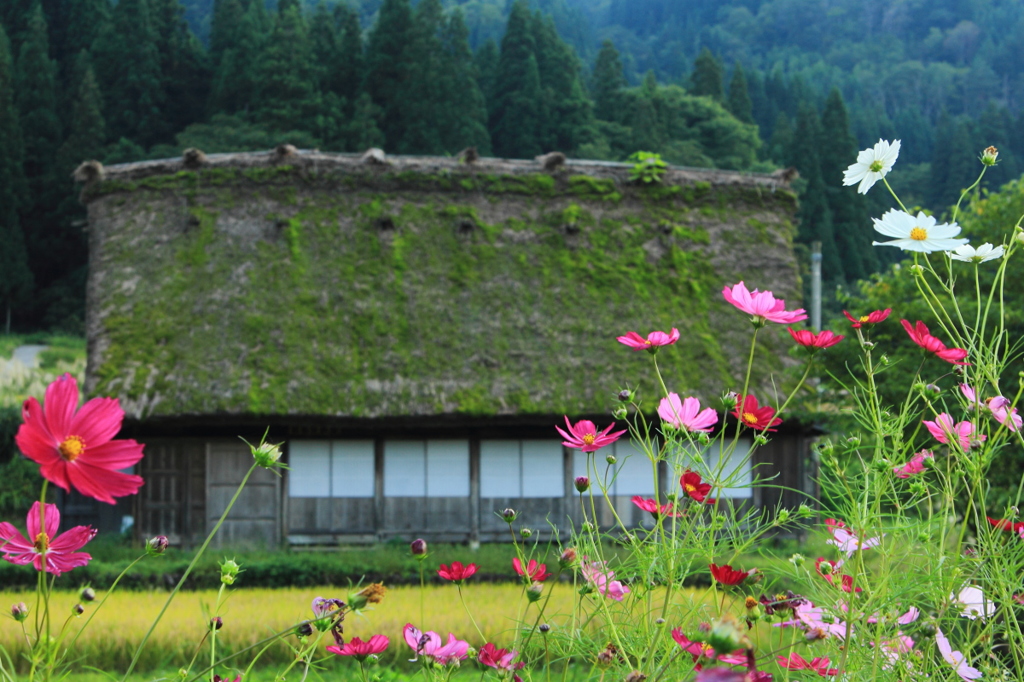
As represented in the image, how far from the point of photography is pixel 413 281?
43.9 feet

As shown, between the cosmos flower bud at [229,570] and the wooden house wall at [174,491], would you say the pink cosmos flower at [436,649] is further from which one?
the wooden house wall at [174,491]

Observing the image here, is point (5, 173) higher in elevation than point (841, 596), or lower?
higher

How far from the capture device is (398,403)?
11898 mm

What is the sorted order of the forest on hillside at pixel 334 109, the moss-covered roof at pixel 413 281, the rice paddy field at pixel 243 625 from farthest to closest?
the forest on hillside at pixel 334 109, the moss-covered roof at pixel 413 281, the rice paddy field at pixel 243 625

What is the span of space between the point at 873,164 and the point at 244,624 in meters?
6.05

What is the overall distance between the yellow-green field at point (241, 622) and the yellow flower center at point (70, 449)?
14.6ft

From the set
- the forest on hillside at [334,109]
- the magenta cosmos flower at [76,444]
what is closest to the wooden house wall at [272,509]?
the magenta cosmos flower at [76,444]

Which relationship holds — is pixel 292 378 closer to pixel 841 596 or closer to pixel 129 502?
pixel 129 502

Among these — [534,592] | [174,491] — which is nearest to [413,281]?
[174,491]

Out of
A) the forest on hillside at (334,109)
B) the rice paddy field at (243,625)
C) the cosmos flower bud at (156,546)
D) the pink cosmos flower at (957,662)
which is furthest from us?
the forest on hillside at (334,109)

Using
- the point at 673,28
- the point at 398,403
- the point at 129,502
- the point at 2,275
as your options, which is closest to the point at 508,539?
the point at 398,403

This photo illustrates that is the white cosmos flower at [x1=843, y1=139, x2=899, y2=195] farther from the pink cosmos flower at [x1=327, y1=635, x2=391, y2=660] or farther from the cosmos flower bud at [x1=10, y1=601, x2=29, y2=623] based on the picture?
the cosmos flower bud at [x1=10, y1=601, x2=29, y2=623]

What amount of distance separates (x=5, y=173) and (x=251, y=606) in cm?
2635

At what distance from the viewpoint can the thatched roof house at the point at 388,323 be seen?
12055 mm
